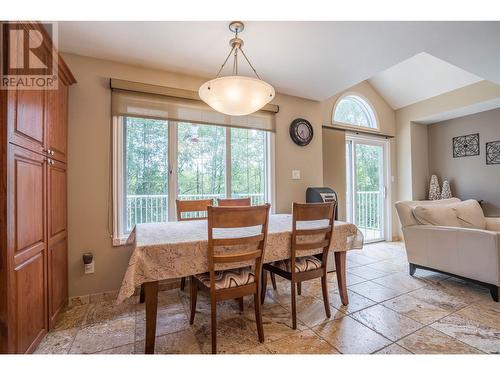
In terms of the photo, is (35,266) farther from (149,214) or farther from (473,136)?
(473,136)

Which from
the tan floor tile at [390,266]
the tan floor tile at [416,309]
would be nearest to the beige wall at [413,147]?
the tan floor tile at [390,266]

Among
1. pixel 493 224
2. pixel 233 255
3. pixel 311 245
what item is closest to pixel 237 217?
pixel 233 255

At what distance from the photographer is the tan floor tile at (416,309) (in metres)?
1.87

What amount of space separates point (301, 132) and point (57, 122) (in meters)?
2.69

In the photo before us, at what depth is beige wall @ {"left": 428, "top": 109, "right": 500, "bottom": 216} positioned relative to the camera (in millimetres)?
3756

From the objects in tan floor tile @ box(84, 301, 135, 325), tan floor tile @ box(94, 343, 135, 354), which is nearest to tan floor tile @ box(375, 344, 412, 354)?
tan floor tile @ box(94, 343, 135, 354)

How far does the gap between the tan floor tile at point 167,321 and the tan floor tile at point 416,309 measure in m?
1.75

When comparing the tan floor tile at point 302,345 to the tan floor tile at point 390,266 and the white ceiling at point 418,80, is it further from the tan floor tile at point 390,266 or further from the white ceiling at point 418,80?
the white ceiling at point 418,80

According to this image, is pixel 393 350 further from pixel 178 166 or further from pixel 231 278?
pixel 178 166

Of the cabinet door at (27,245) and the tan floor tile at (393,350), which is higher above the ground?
the cabinet door at (27,245)

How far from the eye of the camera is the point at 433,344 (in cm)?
154
